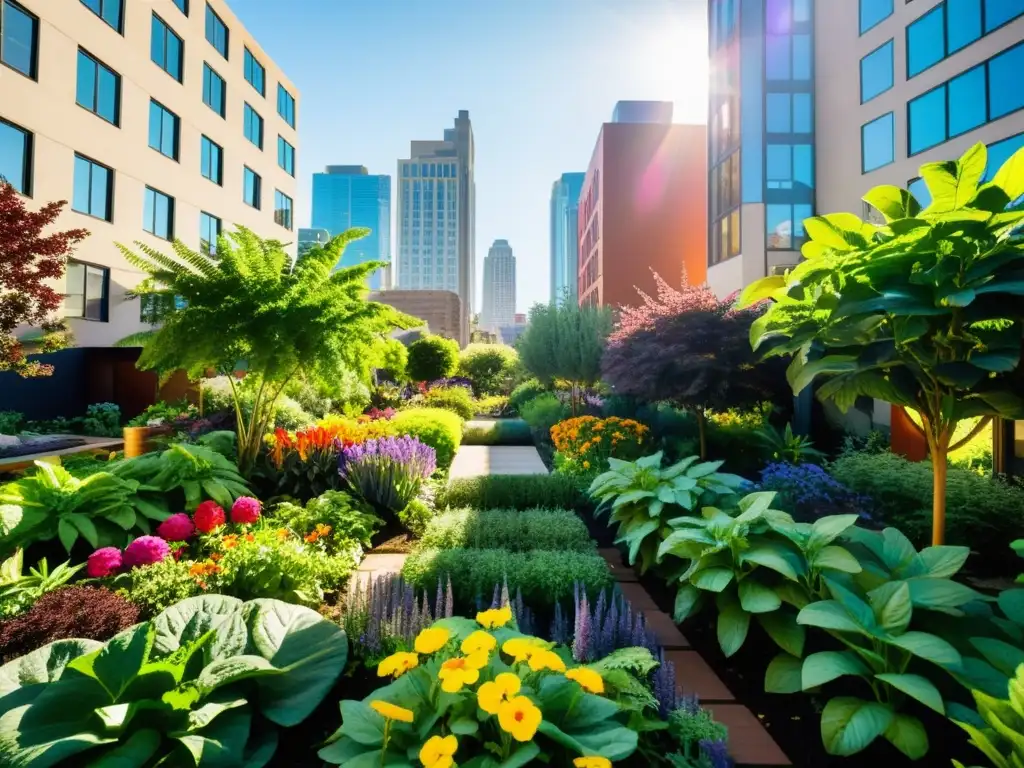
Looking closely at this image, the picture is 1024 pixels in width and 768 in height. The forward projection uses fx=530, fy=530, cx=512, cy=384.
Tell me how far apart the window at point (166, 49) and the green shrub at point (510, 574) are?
17691mm

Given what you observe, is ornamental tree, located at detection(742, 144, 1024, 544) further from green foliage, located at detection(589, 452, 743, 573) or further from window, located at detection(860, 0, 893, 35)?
window, located at detection(860, 0, 893, 35)

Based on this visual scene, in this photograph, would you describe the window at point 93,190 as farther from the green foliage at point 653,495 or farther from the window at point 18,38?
the green foliage at point 653,495

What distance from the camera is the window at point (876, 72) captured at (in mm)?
15312

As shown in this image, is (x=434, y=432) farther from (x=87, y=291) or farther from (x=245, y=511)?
(x=87, y=291)

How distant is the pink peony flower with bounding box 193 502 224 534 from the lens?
3.67m

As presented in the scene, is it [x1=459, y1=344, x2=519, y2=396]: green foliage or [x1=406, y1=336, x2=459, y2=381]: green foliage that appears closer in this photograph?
[x1=406, y1=336, x2=459, y2=381]: green foliage

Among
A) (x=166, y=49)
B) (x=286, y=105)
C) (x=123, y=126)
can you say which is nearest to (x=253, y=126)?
(x=286, y=105)

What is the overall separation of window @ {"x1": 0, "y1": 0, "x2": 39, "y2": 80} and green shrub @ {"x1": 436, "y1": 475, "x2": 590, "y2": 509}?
12386mm

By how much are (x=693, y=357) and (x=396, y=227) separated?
160m

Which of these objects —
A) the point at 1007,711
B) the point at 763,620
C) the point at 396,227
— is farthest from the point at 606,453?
the point at 396,227

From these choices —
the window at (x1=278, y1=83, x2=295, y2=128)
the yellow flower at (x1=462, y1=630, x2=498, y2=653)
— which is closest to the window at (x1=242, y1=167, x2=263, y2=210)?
the window at (x1=278, y1=83, x2=295, y2=128)

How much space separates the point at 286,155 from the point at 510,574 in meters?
25.7

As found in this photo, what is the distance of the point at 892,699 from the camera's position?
6.35 feet

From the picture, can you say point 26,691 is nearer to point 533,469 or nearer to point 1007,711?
point 1007,711
